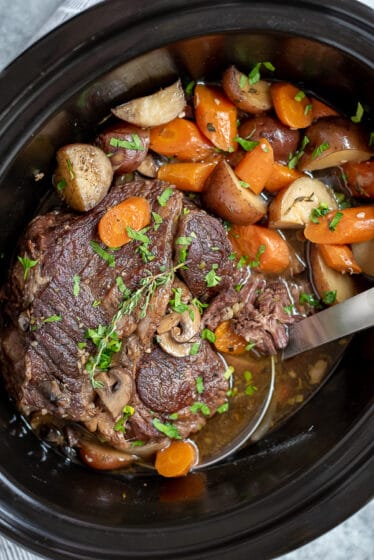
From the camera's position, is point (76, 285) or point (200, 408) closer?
point (76, 285)

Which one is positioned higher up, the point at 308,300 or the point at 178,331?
the point at 178,331

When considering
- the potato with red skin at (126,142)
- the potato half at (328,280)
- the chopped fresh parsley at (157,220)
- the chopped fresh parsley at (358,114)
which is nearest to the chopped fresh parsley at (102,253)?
the chopped fresh parsley at (157,220)

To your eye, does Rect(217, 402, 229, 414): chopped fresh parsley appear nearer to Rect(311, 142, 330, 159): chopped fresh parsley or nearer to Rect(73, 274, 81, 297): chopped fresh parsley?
Rect(73, 274, 81, 297): chopped fresh parsley

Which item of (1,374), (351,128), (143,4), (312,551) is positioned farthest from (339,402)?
(143,4)

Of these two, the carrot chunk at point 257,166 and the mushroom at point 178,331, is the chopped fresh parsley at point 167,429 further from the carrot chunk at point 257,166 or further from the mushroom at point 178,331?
the carrot chunk at point 257,166

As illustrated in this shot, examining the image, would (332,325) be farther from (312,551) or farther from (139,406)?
(312,551)

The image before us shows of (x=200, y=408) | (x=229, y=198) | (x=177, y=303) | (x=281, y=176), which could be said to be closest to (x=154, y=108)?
(x=229, y=198)

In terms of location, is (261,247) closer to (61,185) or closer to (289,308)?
(289,308)
